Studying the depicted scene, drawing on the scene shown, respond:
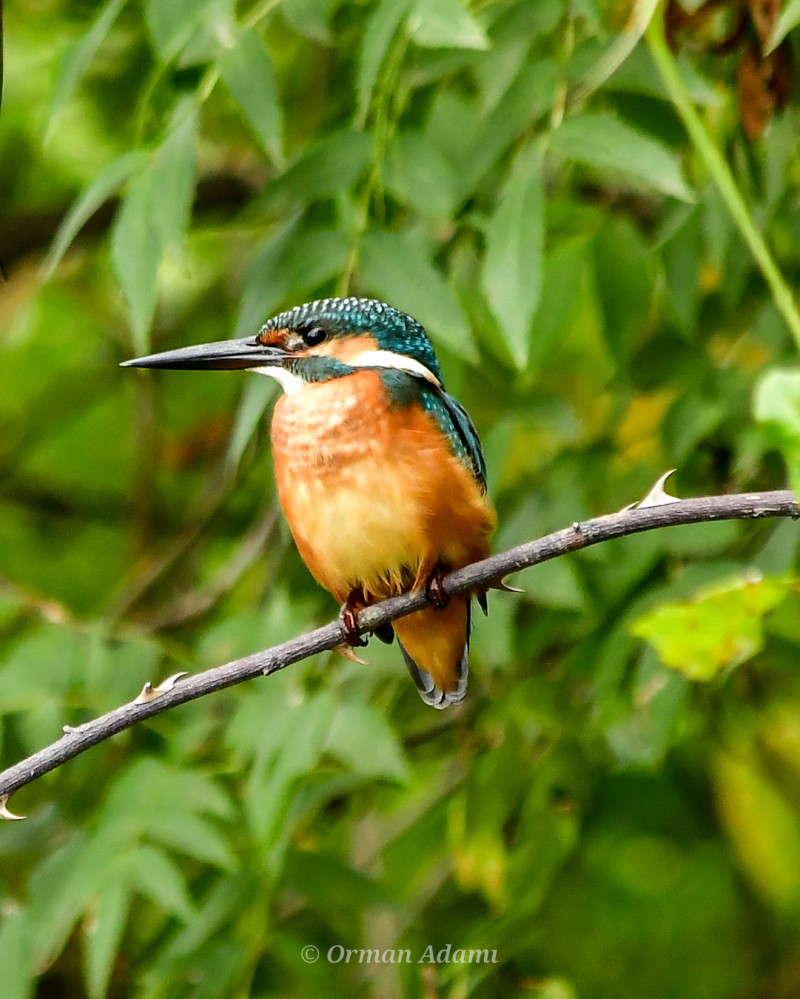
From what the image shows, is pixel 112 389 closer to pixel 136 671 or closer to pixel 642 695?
pixel 136 671

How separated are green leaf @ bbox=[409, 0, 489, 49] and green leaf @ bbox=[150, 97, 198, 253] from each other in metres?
0.46

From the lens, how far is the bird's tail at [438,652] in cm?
296

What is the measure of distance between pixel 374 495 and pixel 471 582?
683 millimetres

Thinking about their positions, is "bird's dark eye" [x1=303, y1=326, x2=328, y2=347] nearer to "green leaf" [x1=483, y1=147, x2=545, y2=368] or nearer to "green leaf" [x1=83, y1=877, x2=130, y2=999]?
"green leaf" [x1=483, y1=147, x2=545, y2=368]

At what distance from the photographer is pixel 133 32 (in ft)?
13.4

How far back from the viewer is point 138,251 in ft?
8.02

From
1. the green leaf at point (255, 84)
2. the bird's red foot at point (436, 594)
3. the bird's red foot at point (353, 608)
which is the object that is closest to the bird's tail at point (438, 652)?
the bird's red foot at point (353, 608)

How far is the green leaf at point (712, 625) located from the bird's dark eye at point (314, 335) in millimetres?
1435

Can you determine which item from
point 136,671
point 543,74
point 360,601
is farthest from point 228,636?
point 543,74

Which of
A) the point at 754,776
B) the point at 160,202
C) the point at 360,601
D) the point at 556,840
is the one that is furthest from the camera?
the point at 754,776

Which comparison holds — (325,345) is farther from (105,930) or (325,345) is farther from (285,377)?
(105,930)

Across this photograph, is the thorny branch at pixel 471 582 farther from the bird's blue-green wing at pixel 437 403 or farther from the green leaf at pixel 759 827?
the green leaf at pixel 759 827

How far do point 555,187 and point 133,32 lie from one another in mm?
1312

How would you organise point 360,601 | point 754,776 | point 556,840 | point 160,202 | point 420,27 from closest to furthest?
1. point 420,27
2. point 160,202
3. point 360,601
4. point 556,840
5. point 754,776
